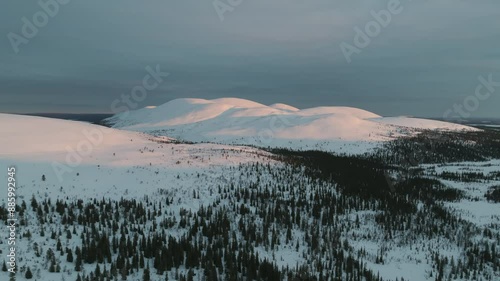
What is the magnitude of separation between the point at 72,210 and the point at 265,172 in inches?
737

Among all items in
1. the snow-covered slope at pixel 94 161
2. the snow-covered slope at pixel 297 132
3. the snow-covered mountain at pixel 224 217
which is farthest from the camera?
the snow-covered slope at pixel 297 132

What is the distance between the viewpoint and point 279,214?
24.5 m

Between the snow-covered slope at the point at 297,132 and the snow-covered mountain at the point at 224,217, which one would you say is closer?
the snow-covered mountain at the point at 224,217

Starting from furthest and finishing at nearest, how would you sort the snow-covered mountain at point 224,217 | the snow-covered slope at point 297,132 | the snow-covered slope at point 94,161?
the snow-covered slope at point 297,132 < the snow-covered slope at point 94,161 < the snow-covered mountain at point 224,217

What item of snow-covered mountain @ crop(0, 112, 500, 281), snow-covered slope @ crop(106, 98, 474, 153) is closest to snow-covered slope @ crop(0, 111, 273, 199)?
snow-covered mountain @ crop(0, 112, 500, 281)

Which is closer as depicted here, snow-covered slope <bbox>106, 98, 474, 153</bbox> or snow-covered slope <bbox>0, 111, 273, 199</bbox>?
snow-covered slope <bbox>0, 111, 273, 199</bbox>

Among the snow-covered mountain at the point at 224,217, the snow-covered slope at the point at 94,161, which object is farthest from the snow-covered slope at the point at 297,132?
the snow-covered slope at the point at 94,161

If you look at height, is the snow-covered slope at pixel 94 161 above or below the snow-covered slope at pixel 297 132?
below

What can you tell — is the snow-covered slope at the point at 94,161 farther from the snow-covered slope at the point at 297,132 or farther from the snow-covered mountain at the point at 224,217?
the snow-covered slope at the point at 297,132

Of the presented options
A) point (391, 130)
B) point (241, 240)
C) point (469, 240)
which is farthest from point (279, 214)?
point (391, 130)

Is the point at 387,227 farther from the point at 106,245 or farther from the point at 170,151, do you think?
the point at 170,151

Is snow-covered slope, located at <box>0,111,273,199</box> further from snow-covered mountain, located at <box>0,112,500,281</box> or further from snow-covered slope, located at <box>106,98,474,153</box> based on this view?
snow-covered slope, located at <box>106,98,474,153</box>

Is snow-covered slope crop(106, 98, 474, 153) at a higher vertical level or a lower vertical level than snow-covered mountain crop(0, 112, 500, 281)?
higher

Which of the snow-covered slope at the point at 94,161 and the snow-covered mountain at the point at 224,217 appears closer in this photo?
the snow-covered mountain at the point at 224,217
